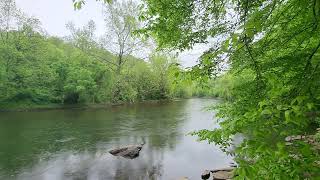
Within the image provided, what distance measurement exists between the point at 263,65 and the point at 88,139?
57.4 feet

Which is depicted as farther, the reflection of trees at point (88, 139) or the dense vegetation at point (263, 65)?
the reflection of trees at point (88, 139)

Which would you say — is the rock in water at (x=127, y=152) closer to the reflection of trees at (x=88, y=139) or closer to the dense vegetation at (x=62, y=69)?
the reflection of trees at (x=88, y=139)

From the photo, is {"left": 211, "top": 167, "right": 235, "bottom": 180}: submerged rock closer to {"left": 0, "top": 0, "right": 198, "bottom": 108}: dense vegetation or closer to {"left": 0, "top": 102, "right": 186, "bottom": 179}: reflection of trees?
{"left": 0, "top": 102, "right": 186, "bottom": 179}: reflection of trees

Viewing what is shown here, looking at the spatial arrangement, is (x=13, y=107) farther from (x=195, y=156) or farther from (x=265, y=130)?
(x=265, y=130)

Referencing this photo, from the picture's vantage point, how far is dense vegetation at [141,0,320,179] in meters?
2.57

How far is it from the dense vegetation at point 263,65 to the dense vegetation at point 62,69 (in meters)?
36.1

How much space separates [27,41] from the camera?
46.2m

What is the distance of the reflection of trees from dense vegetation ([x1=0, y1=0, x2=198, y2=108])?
17528 mm

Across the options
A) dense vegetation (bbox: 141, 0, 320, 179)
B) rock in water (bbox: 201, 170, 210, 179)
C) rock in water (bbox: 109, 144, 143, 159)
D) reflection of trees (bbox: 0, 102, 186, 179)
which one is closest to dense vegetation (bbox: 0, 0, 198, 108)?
reflection of trees (bbox: 0, 102, 186, 179)

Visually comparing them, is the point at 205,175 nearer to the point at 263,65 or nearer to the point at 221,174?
the point at 221,174

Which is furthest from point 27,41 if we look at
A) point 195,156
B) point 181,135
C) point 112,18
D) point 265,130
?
point 265,130

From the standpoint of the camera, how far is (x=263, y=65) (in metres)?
6.51

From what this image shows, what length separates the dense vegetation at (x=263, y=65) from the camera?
257 centimetres

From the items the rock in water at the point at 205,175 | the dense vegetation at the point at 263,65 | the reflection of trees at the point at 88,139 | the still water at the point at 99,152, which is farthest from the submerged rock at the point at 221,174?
the dense vegetation at the point at 263,65
